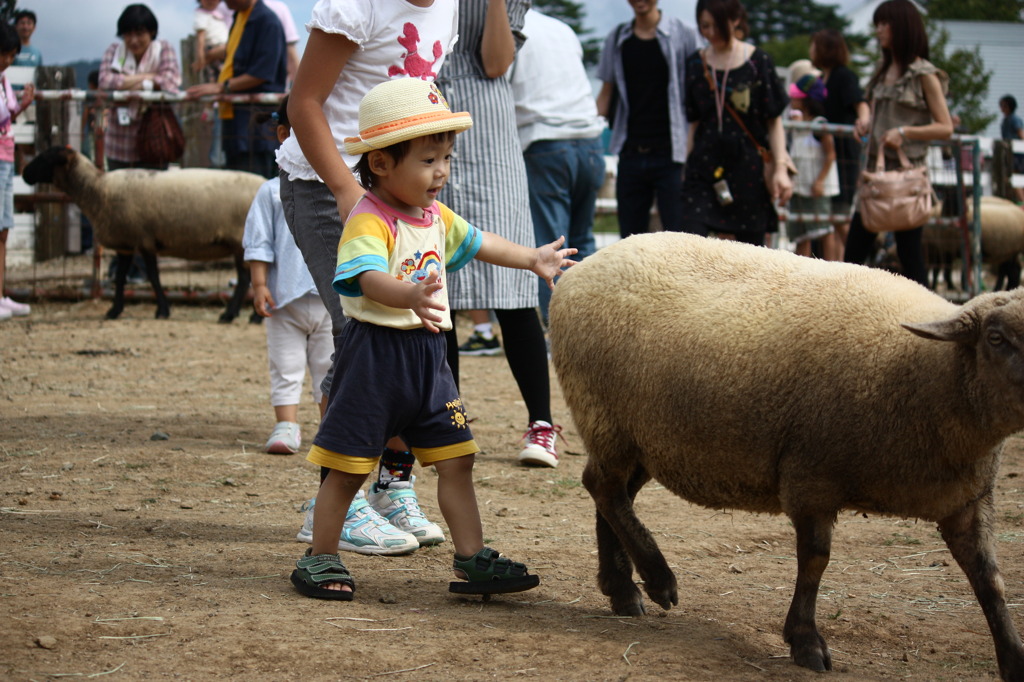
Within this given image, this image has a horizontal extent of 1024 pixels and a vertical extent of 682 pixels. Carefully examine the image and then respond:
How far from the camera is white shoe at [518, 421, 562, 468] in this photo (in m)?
4.79

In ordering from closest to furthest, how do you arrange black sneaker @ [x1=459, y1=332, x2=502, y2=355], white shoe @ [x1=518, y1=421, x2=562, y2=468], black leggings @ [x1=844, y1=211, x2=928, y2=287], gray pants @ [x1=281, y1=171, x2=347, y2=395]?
gray pants @ [x1=281, y1=171, x2=347, y2=395], white shoe @ [x1=518, y1=421, x2=562, y2=468], black leggings @ [x1=844, y1=211, x2=928, y2=287], black sneaker @ [x1=459, y1=332, x2=502, y2=355]

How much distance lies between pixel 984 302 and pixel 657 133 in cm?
414

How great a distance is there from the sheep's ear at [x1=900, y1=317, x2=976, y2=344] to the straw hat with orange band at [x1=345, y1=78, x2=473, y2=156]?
→ 127cm

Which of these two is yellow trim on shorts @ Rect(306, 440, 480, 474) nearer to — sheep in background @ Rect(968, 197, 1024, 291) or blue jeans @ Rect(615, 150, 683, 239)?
blue jeans @ Rect(615, 150, 683, 239)

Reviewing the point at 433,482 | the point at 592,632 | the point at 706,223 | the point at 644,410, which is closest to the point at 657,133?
the point at 706,223

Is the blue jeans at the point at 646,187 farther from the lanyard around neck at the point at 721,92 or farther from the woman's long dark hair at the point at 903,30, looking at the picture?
the woman's long dark hair at the point at 903,30

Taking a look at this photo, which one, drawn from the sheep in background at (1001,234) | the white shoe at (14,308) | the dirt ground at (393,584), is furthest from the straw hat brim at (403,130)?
the sheep in background at (1001,234)

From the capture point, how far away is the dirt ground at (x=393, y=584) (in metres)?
2.61

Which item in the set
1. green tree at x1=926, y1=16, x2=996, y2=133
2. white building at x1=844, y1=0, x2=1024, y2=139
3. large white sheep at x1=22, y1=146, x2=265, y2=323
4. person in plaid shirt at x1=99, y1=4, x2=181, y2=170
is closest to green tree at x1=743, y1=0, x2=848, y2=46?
white building at x1=844, y1=0, x2=1024, y2=139

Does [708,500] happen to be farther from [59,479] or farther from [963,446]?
[59,479]

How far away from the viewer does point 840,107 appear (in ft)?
31.1

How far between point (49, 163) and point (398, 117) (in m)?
7.35

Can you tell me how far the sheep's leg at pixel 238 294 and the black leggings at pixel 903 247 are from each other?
4946 millimetres

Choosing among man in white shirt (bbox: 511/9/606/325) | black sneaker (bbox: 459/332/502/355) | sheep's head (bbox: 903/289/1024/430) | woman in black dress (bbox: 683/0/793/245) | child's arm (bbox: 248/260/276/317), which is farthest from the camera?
black sneaker (bbox: 459/332/502/355)
